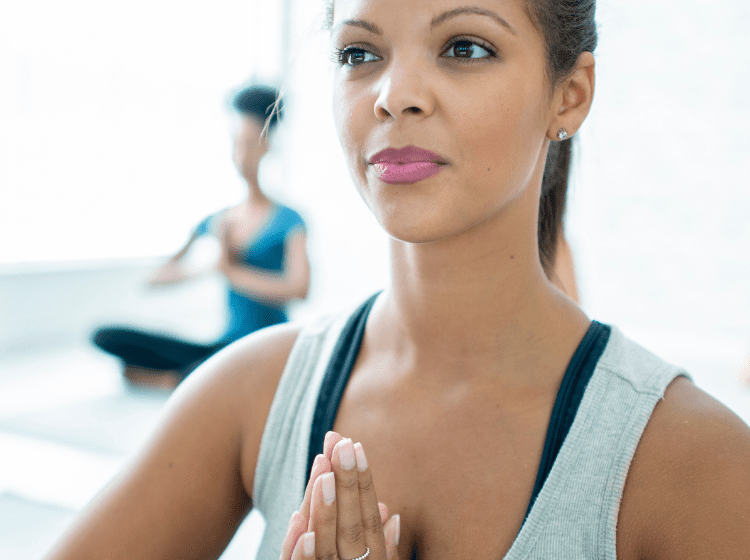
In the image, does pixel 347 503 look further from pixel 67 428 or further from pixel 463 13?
pixel 67 428

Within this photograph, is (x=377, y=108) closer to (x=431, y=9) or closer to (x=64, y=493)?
(x=431, y=9)

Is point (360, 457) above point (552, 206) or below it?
below

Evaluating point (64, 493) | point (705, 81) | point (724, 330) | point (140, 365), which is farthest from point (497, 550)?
point (705, 81)

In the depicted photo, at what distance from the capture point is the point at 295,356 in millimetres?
757

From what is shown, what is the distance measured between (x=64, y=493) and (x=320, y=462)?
140 centimetres

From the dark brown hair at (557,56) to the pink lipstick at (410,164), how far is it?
0.53 feet

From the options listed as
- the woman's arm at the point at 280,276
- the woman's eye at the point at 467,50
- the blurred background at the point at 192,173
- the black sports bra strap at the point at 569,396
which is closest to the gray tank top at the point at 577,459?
the black sports bra strap at the point at 569,396

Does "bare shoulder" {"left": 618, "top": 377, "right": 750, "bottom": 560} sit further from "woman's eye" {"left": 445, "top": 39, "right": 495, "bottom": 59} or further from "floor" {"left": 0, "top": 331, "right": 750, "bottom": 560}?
"floor" {"left": 0, "top": 331, "right": 750, "bottom": 560}

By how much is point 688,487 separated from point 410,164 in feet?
1.21

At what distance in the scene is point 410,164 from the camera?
60cm

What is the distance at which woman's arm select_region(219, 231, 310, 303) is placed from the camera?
2.05 meters

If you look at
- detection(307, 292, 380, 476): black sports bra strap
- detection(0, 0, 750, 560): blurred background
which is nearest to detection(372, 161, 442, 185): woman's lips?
detection(307, 292, 380, 476): black sports bra strap

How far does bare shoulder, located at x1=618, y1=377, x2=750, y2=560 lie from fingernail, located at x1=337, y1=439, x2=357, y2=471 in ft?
0.81

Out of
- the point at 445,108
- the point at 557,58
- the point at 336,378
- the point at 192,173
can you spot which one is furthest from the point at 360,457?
the point at 192,173
